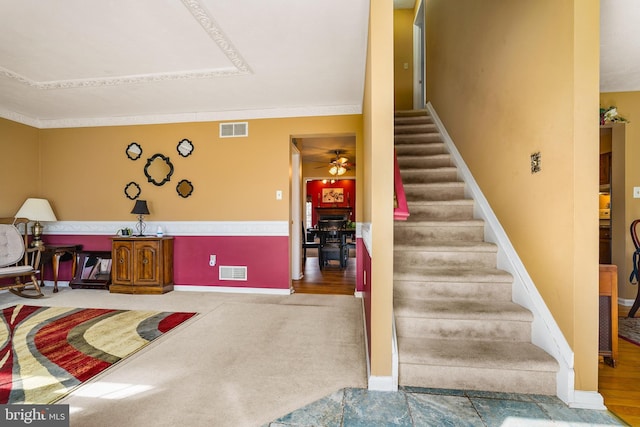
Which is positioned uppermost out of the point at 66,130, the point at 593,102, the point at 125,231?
the point at 66,130

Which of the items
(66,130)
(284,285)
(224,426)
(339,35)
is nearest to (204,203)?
(284,285)

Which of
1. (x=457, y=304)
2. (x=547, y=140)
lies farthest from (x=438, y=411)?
(x=547, y=140)

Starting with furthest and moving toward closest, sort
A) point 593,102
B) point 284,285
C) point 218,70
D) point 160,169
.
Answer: point 160,169 → point 284,285 → point 218,70 → point 593,102

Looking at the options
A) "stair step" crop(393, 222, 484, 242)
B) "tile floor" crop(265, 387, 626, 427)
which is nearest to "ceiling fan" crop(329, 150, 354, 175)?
"stair step" crop(393, 222, 484, 242)

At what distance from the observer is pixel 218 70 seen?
314 centimetres

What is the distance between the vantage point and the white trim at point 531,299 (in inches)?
65.4

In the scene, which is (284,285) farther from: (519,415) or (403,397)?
(519,415)

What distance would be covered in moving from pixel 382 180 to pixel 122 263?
13.4 feet

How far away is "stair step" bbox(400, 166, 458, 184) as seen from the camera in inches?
126

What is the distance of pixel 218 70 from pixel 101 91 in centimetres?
172

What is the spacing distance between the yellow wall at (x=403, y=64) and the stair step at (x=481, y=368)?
185 inches

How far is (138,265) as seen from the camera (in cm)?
407

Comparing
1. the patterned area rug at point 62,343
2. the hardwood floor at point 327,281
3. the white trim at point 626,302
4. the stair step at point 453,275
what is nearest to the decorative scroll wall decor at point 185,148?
the patterned area rug at point 62,343

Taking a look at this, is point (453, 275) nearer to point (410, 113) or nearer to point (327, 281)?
point (327, 281)
